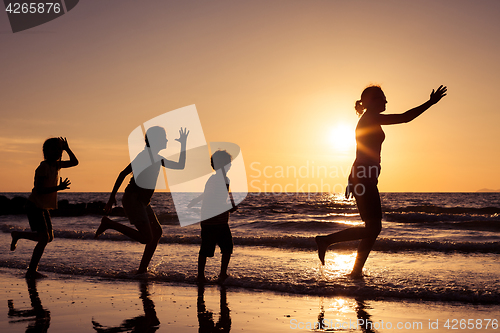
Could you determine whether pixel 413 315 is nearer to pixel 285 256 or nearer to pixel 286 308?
pixel 286 308

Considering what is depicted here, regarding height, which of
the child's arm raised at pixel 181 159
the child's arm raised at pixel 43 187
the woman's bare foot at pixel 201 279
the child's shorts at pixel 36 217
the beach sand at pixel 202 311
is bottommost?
the woman's bare foot at pixel 201 279

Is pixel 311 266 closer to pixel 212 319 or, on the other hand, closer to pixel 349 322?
pixel 349 322

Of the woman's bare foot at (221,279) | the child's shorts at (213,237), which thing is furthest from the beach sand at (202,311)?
the child's shorts at (213,237)

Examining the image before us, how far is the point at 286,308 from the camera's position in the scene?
3.86 m

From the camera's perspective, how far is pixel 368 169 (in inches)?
180

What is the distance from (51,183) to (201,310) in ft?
10.3

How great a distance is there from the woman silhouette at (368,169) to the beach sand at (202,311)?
2.58 feet

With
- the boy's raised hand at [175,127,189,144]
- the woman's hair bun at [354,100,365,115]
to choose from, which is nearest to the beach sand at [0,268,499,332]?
the boy's raised hand at [175,127,189,144]

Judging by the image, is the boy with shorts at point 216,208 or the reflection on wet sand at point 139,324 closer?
the reflection on wet sand at point 139,324

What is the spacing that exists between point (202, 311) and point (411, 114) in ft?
10.1

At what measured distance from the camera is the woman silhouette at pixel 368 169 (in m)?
4.53

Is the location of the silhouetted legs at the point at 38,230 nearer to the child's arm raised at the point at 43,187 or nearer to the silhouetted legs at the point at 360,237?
the child's arm raised at the point at 43,187

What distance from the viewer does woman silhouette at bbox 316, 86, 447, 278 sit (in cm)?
453

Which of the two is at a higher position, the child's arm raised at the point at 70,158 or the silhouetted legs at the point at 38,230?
the child's arm raised at the point at 70,158
